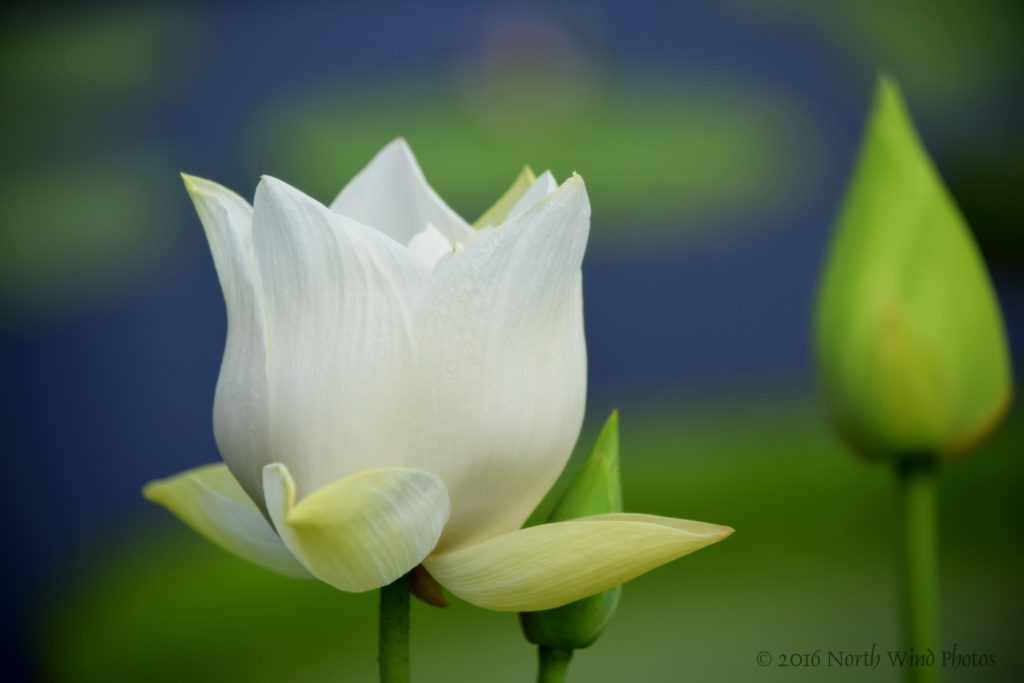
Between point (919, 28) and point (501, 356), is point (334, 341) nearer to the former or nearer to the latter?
point (501, 356)

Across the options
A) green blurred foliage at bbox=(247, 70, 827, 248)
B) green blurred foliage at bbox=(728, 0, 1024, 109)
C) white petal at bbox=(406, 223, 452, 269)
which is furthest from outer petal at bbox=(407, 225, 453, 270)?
green blurred foliage at bbox=(728, 0, 1024, 109)

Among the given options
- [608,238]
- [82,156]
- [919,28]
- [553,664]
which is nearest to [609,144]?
[608,238]

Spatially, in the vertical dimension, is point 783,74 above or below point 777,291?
above

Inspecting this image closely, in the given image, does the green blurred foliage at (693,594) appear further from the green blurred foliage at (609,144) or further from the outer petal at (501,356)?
the outer petal at (501,356)

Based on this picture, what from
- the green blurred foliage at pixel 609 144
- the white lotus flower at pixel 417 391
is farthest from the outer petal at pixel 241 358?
the green blurred foliage at pixel 609 144

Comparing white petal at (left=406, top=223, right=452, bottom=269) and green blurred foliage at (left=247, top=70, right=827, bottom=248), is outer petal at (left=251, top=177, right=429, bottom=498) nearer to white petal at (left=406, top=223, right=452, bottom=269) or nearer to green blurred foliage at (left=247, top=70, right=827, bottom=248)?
white petal at (left=406, top=223, right=452, bottom=269)

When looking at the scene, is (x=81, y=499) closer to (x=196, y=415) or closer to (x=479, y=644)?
(x=196, y=415)

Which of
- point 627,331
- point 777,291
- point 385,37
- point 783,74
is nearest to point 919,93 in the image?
point 783,74
